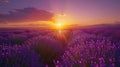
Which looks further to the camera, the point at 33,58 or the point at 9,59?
the point at 33,58

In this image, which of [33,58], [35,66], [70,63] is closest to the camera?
[70,63]

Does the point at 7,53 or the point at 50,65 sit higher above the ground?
the point at 7,53

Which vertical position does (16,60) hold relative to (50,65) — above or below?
above

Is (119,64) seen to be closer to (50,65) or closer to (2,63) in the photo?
(2,63)

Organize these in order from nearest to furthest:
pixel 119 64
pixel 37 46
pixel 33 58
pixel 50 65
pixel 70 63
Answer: pixel 119 64 → pixel 70 63 → pixel 33 58 → pixel 50 65 → pixel 37 46

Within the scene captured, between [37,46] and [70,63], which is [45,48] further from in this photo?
[70,63]

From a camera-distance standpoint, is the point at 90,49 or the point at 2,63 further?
the point at 90,49

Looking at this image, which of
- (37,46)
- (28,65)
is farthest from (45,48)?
(28,65)

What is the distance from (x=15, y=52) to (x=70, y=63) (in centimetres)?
178

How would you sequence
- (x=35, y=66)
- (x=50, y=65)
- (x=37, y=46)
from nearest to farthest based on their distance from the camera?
(x=35, y=66), (x=50, y=65), (x=37, y=46)

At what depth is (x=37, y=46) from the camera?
33.9 ft

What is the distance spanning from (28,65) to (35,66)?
21 cm

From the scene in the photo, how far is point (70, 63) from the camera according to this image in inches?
209

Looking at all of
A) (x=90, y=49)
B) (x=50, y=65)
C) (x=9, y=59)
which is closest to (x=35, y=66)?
(x=9, y=59)
